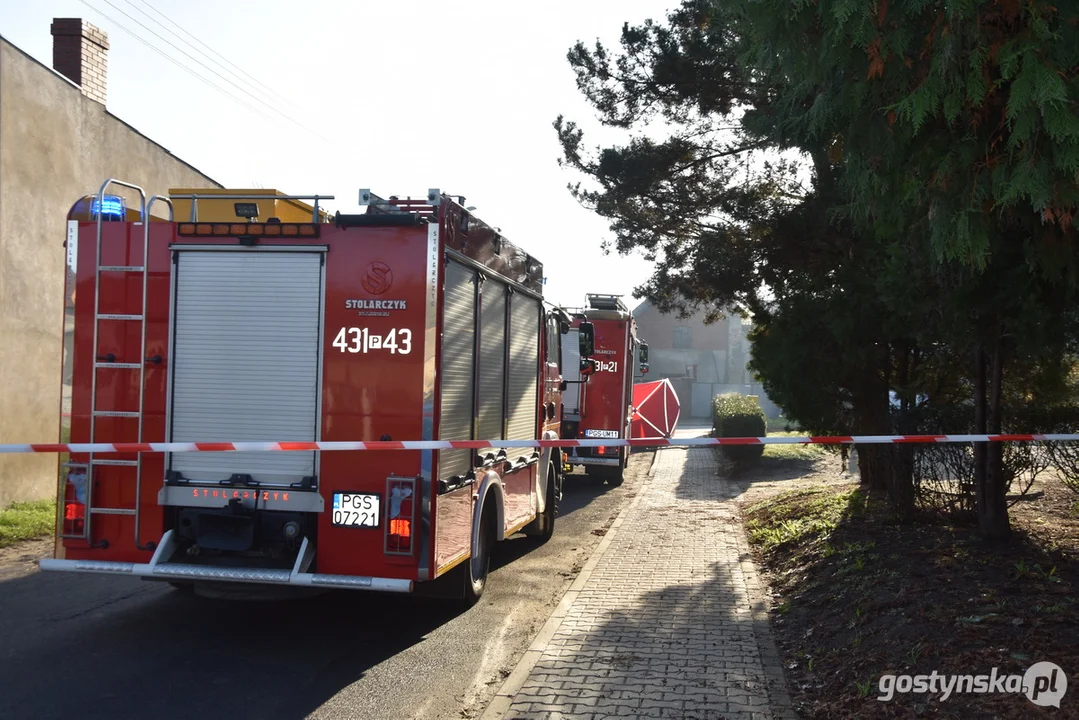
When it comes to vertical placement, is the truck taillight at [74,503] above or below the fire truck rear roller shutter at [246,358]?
below

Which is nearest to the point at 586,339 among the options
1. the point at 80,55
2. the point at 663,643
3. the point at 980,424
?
Answer: the point at 980,424

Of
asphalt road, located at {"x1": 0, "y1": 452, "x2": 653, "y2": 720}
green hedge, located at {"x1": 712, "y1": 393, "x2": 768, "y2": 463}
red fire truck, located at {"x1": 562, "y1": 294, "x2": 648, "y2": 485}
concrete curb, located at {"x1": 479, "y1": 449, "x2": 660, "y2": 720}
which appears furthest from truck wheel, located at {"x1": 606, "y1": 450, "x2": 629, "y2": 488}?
asphalt road, located at {"x1": 0, "y1": 452, "x2": 653, "y2": 720}

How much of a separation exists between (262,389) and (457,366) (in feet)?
4.65

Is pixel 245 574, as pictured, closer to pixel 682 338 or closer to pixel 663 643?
pixel 663 643

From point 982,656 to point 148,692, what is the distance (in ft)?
15.6

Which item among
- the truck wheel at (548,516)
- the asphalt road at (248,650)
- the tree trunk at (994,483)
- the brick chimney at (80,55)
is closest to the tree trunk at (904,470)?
the tree trunk at (994,483)

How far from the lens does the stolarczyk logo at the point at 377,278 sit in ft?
21.1

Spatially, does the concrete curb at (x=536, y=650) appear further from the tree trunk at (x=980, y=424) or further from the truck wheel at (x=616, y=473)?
the truck wheel at (x=616, y=473)

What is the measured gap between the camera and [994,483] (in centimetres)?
791

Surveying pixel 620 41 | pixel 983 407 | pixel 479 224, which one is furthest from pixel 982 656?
pixel 620 41

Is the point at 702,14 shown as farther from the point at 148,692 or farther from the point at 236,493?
the point at 148,692

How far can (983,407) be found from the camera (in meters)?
7.96

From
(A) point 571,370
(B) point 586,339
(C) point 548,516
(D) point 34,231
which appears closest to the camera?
(C) point 548,516

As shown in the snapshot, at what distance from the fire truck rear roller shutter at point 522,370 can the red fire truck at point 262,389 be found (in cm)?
188
